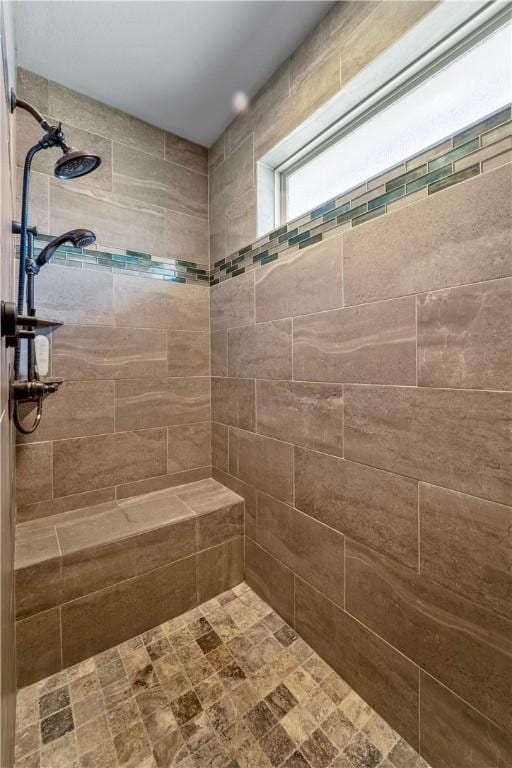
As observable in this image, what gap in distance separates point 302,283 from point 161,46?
4.04ft

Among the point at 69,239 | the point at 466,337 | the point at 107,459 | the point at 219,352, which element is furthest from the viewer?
the point at 219,352

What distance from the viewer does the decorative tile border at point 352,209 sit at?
867mm

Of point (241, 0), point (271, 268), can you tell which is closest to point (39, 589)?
point (271, 268)

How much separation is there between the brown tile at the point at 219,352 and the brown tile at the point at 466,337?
116 centimetres

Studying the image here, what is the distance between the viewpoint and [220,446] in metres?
2.00

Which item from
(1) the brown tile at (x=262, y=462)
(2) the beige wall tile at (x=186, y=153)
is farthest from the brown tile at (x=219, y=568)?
(2) the beige wall tile at (x=186, y=153)

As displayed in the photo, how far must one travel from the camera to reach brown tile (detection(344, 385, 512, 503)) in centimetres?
85

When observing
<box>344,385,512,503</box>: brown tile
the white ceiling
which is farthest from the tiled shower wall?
<box>344,385,512,503</box>: brown tile

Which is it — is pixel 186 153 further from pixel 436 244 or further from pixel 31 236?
pixel 436 244

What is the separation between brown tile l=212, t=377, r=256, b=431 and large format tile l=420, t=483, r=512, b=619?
93cm

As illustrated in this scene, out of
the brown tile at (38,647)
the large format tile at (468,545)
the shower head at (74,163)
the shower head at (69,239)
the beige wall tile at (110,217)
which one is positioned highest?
the beige wall tile at (110,217)

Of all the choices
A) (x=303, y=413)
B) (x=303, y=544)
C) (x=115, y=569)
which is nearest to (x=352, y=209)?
(x=303, y=413)

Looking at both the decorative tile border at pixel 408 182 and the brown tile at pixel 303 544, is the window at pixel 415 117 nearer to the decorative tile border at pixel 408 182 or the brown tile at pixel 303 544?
the decorative tile border at pixel 408 182

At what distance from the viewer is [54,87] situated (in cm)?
159
